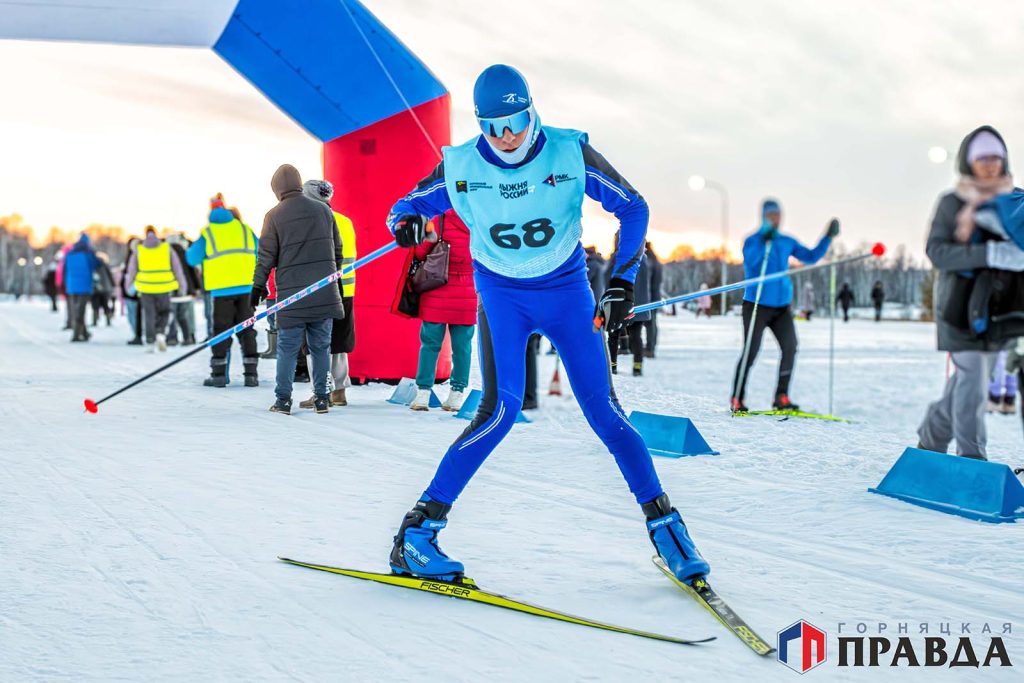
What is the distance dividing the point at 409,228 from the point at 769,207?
5213mm

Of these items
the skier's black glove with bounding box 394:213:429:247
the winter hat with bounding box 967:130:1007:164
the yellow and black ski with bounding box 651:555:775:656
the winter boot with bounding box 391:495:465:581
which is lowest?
the yellow and black ski with bounding box 651:555:775:656

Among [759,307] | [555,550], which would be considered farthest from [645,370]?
[555,550]

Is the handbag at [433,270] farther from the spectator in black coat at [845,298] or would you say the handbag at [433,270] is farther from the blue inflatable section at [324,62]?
the spectator in black coat at [845,298]

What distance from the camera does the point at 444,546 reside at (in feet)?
11.9

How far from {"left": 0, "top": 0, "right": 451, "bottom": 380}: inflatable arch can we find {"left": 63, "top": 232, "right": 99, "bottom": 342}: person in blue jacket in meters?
8.59

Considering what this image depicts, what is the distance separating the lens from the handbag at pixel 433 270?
719 cm

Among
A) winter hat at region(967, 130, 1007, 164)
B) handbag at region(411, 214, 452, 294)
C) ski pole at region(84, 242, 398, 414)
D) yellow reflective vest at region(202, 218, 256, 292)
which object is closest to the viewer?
winter hat at region(967, 130, 1007, 164)

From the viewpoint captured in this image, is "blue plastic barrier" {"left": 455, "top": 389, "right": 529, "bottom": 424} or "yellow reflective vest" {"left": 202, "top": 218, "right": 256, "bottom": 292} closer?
"blue plastic barrier" {"left": 455, "top": 389, "right": 529, "bottom": 424}

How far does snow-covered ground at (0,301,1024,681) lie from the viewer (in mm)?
2578

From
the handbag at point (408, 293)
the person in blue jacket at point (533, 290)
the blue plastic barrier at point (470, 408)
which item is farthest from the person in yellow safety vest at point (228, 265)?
the person in blue jacket at point (533, 290)

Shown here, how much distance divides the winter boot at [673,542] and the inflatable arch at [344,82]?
5.52 meters

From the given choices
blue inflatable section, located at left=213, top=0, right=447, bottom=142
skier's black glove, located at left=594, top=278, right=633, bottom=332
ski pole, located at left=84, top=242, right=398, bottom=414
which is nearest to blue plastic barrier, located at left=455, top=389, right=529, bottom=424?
ski pole, located at left=84, top=242, right=398, bottom=414

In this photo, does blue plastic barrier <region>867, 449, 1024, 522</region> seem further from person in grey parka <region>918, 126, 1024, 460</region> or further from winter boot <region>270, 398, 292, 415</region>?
winter boot <region>270, 398, 292, 415</region>

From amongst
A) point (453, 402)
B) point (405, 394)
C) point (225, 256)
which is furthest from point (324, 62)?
point (453, 402)
